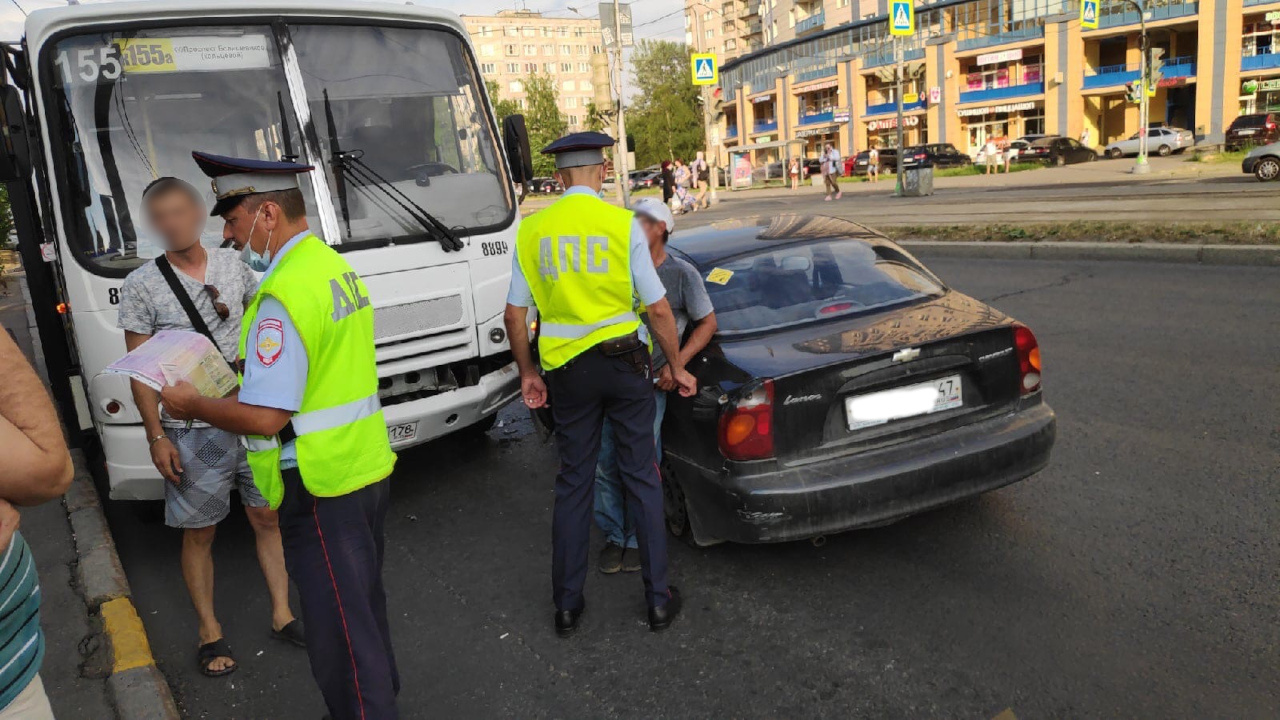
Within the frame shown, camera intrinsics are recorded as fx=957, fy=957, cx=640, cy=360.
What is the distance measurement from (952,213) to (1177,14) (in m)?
38.2

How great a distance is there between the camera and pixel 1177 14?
48531 mm

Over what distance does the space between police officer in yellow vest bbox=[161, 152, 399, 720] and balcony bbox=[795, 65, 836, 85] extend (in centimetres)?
6927

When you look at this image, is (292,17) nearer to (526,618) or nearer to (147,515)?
(147,515)

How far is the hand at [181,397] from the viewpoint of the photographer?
254 centimetres

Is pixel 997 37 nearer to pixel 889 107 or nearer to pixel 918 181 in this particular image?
pixel 889 107

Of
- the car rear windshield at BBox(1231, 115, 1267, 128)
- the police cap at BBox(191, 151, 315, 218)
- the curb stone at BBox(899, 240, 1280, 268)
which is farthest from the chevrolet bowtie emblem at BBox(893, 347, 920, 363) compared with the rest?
the car rear windshield at BBox(1231, 115, 1267, 128)

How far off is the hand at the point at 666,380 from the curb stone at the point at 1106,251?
30.1 feet

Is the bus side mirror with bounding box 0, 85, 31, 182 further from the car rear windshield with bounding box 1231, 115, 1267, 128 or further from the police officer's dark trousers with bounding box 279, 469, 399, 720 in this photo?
the car rear windshield with bounding box 1231, 115, 1267, 128

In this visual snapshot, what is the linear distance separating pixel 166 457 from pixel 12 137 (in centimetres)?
206

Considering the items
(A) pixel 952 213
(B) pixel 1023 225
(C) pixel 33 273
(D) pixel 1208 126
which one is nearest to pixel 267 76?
(C) pixel 33 273

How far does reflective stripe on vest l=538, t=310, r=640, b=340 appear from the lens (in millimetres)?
3600

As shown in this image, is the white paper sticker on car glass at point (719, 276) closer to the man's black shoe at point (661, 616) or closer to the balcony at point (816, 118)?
the man's black shoe at point (661, 616)

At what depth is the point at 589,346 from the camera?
360cm

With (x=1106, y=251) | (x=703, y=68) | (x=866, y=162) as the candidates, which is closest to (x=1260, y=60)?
(x=866, y=162)
